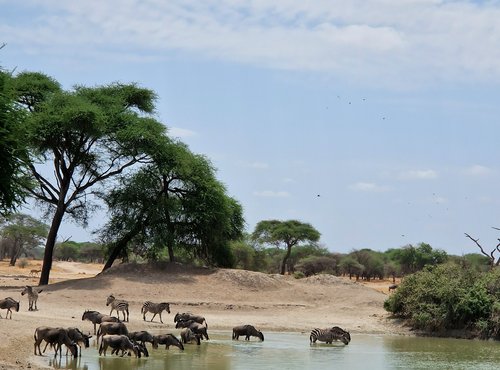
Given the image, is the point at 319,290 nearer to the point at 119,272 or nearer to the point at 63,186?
the point at 119,272

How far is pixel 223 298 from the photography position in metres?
41.7

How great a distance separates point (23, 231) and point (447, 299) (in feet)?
191

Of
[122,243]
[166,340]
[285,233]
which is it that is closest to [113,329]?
[166,340]

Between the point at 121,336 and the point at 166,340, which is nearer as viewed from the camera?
the point at 121,336

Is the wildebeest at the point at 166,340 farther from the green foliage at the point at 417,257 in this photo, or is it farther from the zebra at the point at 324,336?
the green foliage at the point at 417,257

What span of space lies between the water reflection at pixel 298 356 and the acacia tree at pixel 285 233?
43118 mm

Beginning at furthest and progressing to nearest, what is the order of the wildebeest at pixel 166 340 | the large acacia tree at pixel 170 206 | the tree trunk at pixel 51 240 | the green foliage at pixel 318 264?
the green foliage at pixel 318 264
the large acacia tree at pixel 170 206
the tree trunk at pixel 51 240
the wildebeest at pixel 166 340

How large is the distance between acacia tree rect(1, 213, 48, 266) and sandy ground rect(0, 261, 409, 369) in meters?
37.8

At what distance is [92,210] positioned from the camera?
50.0 meters

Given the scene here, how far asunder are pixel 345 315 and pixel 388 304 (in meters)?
2.27

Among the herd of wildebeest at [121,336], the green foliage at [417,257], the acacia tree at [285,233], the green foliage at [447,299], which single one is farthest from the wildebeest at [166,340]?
the green foliage at [417,257]

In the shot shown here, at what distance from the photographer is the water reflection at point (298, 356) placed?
23.2m

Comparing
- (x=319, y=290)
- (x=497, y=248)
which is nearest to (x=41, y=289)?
(x=319, y=290)

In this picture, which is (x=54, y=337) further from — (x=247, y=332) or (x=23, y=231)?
(x=23, y=231)
